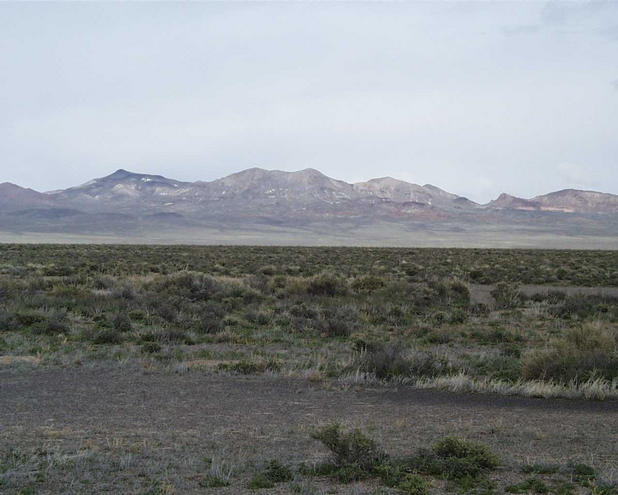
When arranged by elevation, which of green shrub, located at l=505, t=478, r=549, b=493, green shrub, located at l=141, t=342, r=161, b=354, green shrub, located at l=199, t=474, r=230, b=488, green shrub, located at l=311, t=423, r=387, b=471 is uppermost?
green shrub, located at l=311, t=423, r=387, b=471

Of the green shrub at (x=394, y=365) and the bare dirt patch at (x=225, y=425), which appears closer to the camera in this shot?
the bare dirt patch at (x=225, y=425)

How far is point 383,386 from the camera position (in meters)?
13.0

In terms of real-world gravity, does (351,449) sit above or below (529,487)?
above

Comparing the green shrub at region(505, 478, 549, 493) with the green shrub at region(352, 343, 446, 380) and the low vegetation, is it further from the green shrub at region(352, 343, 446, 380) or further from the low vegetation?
the green shrub at region(352, 343, 446, 380)

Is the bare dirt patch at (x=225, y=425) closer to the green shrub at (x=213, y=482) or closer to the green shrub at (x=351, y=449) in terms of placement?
the green shrub at (x=213, y=482)

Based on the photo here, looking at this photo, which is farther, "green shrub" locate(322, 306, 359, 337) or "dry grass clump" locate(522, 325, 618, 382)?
"green shrub" locate(322, 306, 359, 337)

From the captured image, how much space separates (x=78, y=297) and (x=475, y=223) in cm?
18338

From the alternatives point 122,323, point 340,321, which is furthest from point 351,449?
point 122,323

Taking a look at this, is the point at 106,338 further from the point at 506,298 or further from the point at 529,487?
the point at 506,298

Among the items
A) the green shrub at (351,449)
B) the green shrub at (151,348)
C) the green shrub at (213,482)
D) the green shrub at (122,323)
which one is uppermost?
the green shrub at (351,449)

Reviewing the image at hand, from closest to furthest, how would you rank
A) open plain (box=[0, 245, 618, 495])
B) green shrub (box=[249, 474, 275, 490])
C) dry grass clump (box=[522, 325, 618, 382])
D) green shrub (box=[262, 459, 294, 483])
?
1. green shrub (box=[249, 474, 275, 490])
2. green shrub (box=[262, 459, 294, 483])
3. open plain (box=[0, 245, 618, 495])
4. dry grass clump (box=[522, 325, 618, 382])

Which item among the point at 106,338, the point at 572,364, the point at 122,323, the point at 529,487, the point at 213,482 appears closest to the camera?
the point at 529,487

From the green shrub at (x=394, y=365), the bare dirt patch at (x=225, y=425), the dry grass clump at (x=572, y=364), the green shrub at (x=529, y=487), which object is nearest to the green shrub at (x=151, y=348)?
the bare dirt patch at (x=225, y=425)

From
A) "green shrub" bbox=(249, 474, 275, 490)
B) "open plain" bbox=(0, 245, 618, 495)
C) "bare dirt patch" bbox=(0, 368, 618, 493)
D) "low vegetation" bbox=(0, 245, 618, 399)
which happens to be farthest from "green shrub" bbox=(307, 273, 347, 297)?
"green shrub" bbox=(249, 474, 275, 490)
